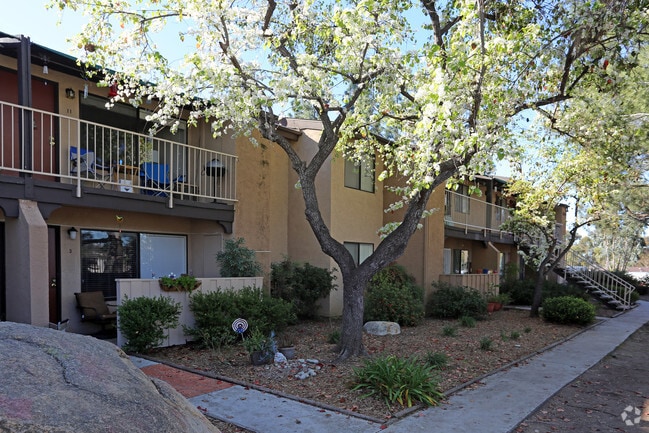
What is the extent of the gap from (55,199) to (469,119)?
7112 millimetres

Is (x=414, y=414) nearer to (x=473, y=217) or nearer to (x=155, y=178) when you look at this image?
(x=155, y=178)

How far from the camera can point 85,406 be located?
2.71 meters

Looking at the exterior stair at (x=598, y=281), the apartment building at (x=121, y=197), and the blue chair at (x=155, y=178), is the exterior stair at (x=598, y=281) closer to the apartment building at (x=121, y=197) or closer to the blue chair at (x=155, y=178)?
the apartment building at (x=121, y=197)

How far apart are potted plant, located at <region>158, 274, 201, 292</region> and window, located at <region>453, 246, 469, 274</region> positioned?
1418cm

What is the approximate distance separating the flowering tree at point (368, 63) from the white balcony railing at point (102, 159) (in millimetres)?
1434

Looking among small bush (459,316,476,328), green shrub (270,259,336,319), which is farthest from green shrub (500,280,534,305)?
green shrub (270,259,336,319)

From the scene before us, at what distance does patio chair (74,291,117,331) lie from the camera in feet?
31.6

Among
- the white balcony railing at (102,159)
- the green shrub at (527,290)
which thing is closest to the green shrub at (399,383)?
the white balcony railing at (102,159)

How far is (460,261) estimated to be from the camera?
21875 millimetres

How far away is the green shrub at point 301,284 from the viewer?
1242 centimetres

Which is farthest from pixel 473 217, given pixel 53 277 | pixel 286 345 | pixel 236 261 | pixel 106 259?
pixel 53 277

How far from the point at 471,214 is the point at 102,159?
15.3 metres

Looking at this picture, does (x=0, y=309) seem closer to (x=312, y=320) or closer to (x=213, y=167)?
(x=213, y=167)

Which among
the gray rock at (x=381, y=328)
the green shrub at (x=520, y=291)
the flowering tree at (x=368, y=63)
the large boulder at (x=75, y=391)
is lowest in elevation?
the green shrub at (x=520, y=291)
